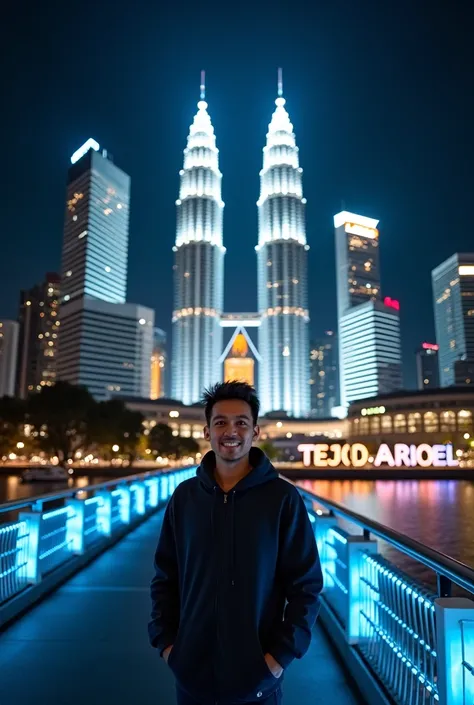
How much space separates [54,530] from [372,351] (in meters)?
175

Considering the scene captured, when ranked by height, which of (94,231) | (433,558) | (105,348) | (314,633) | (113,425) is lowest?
(314,633)

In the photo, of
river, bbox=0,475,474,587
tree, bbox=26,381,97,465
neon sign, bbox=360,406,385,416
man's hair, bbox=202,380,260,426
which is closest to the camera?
man's hair, bbox=202,380,260,426

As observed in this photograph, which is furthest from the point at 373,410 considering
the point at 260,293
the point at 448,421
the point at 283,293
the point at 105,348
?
the point at 105,348

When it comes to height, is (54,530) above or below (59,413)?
below

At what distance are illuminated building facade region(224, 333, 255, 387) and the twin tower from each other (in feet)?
13.6

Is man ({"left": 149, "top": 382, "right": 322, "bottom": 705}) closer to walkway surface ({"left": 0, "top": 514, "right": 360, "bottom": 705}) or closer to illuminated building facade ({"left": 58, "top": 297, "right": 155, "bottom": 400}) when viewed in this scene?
walkway surface ({"left": 0, "top": 514, "right": 360, "bottom": 705})

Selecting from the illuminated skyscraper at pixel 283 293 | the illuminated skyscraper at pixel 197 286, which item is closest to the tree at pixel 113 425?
the illuminated skyscraper at pixel 197 286

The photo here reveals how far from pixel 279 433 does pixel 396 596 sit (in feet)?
484

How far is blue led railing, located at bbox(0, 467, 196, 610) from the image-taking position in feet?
18.4

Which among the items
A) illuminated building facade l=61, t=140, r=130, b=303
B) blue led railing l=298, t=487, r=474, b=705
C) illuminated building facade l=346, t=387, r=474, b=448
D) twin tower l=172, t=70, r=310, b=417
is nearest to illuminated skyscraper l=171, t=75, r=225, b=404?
twin tower l=172, t=70, r=310, b=417

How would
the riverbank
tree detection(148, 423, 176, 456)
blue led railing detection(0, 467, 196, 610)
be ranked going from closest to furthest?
blue led railing detection(0, 467, 196, 610), the riverbank, tree detection(148, 423, 176, 456)

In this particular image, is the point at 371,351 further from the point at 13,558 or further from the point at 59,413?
the point at 13,558

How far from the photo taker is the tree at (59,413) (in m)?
48.8

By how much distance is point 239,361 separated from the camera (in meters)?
165
